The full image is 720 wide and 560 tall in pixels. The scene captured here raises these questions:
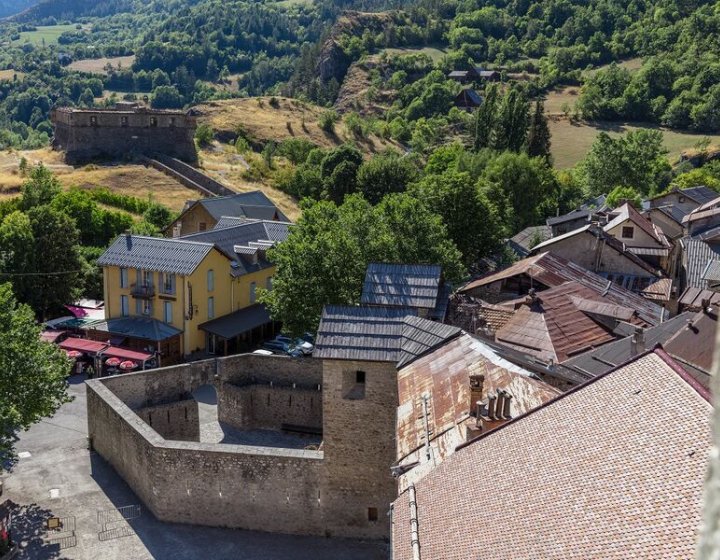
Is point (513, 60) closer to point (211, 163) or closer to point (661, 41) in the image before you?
point (661, 41)

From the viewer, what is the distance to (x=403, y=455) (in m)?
21.2

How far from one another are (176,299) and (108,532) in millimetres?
19906

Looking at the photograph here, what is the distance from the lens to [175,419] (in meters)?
34.2

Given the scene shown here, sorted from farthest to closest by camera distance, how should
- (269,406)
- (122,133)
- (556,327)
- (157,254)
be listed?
(122,133), (157,254), (269,406), (556,327)

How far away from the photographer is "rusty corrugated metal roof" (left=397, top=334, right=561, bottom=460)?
69.0 feet

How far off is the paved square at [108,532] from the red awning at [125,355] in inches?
436

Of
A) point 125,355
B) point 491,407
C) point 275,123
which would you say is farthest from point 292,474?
point 275,123

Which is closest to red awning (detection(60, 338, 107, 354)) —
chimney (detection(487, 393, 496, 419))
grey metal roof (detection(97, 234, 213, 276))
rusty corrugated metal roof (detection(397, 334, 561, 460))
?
grey metal roof (detection(97, 234, 213, 276))

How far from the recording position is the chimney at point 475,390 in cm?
2067

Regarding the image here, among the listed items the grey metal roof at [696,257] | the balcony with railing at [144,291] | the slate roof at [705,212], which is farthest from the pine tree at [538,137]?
the balcony with railing at [144,291]

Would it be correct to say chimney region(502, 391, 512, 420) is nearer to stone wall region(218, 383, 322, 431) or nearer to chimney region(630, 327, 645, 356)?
A: chimney region(630, 327, 645, 356)

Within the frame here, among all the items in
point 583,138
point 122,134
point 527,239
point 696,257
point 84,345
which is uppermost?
point 122,134

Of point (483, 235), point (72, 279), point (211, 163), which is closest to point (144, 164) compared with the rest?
point (211, 163)

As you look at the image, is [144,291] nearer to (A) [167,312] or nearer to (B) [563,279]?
(A) [167,312]
